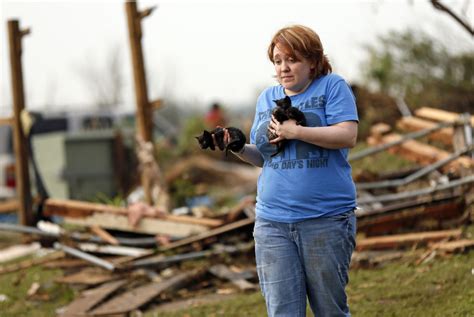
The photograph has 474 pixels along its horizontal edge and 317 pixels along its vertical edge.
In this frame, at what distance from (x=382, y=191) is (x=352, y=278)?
3.12m

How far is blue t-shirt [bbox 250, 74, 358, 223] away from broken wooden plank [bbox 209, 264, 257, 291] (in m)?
3.48

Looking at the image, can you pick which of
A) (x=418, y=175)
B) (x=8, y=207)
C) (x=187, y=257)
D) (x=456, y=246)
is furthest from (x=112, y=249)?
(x=8, y=207)

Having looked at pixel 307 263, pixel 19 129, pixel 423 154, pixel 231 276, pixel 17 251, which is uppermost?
pixel 19 129

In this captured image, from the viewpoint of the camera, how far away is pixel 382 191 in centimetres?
927

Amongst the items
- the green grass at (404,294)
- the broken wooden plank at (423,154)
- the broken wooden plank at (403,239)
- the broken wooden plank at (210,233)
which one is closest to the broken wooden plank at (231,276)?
the green grass at (404,294)

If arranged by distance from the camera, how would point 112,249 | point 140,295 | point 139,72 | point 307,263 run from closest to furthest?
point 307,263
point 140,295
point 112,249
point 139,72

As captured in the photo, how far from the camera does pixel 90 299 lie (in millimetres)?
6883

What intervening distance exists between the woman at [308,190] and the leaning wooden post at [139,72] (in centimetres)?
742

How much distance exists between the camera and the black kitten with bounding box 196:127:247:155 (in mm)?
3562

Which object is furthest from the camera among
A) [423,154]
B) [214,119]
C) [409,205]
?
[214,119]

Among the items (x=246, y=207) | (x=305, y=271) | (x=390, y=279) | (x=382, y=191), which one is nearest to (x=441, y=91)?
(x=382, y=191)

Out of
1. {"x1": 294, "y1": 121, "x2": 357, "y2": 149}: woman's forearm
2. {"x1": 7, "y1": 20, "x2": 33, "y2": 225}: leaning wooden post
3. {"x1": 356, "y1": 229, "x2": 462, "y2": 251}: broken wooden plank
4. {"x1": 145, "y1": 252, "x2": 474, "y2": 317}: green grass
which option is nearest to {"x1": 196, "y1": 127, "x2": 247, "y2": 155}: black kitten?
{"x1": 294, "y1": 121, "x2": 357, "y2": 149}: woman's forearm

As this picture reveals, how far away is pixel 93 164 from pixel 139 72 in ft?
12.4

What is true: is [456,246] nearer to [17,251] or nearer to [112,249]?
[112,249]
